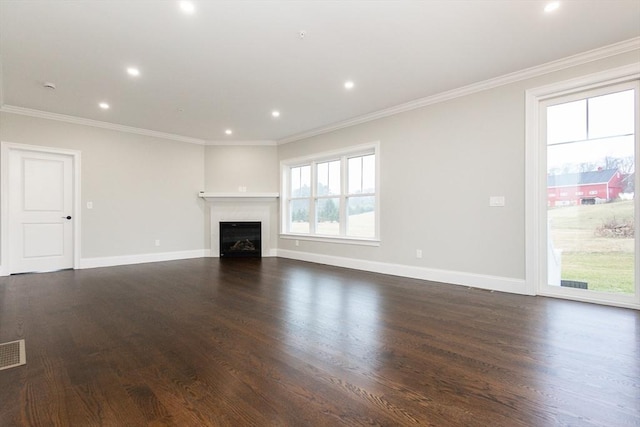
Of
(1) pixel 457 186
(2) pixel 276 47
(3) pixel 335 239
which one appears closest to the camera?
(2) pixel 276 47

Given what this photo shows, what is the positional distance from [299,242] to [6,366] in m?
4.85

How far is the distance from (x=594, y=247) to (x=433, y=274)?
181cm

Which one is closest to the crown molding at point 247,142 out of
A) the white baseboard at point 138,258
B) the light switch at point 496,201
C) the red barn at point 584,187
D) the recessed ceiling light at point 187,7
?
the white baseboard at point 138,258

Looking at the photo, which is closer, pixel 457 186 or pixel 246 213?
pixel 457 186

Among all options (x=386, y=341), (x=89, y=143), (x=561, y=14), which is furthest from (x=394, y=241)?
(x=89, y=143)

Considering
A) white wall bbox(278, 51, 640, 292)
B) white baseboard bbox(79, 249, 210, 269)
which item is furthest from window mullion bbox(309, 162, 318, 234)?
white baseboard bbox(79, 249, 210, 269)

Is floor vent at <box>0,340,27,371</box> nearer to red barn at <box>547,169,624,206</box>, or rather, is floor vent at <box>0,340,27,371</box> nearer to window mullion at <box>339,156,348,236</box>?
window mullion at <box>339,156,348,236</box>

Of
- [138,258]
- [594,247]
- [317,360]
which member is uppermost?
[594,247]

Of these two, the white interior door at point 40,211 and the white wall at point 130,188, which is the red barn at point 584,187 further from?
the white interior door at point 40,211

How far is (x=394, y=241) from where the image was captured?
4.86 meters

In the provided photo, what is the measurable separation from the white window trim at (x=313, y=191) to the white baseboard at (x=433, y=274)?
350 mm

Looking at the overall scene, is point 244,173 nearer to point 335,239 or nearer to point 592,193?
point 335,239

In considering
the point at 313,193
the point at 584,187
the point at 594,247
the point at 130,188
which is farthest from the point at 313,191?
the point at 594,247

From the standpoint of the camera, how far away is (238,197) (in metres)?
6.82
